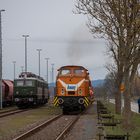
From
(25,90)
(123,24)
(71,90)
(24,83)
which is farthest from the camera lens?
(24,83)

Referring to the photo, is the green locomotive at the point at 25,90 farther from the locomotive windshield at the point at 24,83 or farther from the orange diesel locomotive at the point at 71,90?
the orange diesel locomotive at the point at 71,90

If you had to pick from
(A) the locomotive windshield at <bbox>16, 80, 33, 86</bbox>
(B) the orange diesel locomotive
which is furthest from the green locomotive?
(B) the orange diesel locomotive

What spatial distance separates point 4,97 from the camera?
57.1 m

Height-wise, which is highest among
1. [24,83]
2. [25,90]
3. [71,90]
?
[24,83]

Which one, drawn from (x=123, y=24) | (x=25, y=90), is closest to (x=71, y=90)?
(x=25, y=90)

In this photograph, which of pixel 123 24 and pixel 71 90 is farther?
pixel 71 90

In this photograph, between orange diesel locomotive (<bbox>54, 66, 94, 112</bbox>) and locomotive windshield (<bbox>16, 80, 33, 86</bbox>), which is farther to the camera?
locomotive windshield (<bbox>16, 80, 33, 86</bbox>)

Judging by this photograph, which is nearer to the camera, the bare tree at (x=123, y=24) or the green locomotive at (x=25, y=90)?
the bare tree at (x=123, y=24)

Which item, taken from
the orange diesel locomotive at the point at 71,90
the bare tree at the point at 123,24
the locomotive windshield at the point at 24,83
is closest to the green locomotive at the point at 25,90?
the locomotive windshield at the point at 24,83

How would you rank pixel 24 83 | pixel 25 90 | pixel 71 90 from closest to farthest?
pixel 71 90, pixel 25 90, pixel 24 83

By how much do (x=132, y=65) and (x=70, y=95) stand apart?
16.9 m

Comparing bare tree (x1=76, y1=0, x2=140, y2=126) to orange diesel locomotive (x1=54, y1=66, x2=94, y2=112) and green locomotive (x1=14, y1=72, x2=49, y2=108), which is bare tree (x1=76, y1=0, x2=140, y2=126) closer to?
orange diesel locomotive (x1=54, y1=66, x2=94, y2=112)

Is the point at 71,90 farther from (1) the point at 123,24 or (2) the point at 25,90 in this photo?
(1) the point at 123,24

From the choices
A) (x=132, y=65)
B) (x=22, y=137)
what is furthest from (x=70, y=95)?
(x=22, y=137)
